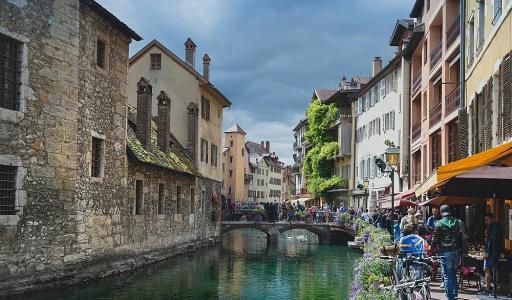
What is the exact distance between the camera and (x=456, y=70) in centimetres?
2286

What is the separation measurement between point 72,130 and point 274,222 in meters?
25.5

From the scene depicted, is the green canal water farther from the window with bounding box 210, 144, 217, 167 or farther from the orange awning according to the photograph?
the orange awning

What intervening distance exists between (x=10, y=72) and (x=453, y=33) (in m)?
15.6

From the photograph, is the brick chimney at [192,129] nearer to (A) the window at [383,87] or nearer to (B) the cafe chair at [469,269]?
(A) the window at [383,87]

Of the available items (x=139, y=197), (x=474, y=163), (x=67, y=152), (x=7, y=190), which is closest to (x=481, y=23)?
(x=474, y=163)

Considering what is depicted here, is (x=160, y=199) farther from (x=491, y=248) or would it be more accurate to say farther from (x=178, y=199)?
(x=491, y=248)

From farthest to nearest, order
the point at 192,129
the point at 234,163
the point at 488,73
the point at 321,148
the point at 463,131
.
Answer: the point at 234,163 → the point at 321,148 → the point at 192,129 → the point at 463,131 → the point at 488,73

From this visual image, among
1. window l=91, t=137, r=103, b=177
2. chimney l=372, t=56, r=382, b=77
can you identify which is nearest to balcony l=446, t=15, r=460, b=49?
window l=91, t=137, r=103, b=177

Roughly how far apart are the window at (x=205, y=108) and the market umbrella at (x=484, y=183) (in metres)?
23.5

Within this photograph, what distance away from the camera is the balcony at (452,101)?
2120cm

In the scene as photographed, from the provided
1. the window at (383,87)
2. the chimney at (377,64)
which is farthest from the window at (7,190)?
the chimney at (377,64)

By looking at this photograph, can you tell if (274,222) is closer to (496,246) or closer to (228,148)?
(496,246)

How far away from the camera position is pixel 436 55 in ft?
83.5

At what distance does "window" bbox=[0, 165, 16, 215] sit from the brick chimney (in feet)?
58.8
